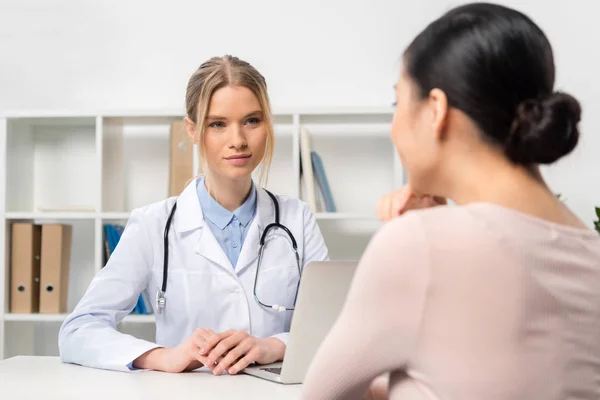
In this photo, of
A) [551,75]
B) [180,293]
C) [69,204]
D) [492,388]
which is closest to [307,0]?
[69,204]

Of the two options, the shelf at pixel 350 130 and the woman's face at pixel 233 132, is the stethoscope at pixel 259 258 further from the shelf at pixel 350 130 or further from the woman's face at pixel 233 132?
the shelf at pixel 350 130

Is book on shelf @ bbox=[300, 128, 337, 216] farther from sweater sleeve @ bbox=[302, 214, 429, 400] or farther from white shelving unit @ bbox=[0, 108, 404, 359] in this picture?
sweater sleeve @ bbox=[302, 214, 429, 400]

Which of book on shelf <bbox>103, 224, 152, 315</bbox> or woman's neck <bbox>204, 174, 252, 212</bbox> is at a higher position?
woman's neck <bbox>204, 174, 252, 212</bbox>

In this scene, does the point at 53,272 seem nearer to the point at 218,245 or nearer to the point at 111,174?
the point at 111,174

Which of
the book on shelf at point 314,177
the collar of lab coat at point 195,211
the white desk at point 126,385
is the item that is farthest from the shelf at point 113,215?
the white desk at point 126,385

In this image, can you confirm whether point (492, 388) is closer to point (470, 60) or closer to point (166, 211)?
point (470, 60)

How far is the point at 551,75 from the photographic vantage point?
2.77 ft

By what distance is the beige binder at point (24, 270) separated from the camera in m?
3.13

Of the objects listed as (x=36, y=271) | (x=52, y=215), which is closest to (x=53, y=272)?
(x=36, y=271)

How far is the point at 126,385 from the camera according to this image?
135 centimetres

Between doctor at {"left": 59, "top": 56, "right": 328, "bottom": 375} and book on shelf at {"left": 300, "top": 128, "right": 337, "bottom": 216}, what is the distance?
1.03 m

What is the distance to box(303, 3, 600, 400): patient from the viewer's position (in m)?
0.74

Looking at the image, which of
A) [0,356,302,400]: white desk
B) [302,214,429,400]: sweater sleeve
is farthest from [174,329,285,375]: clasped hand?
[302,214,429,400]: sweater sleeve

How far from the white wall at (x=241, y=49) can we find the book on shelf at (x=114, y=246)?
0.59 m
